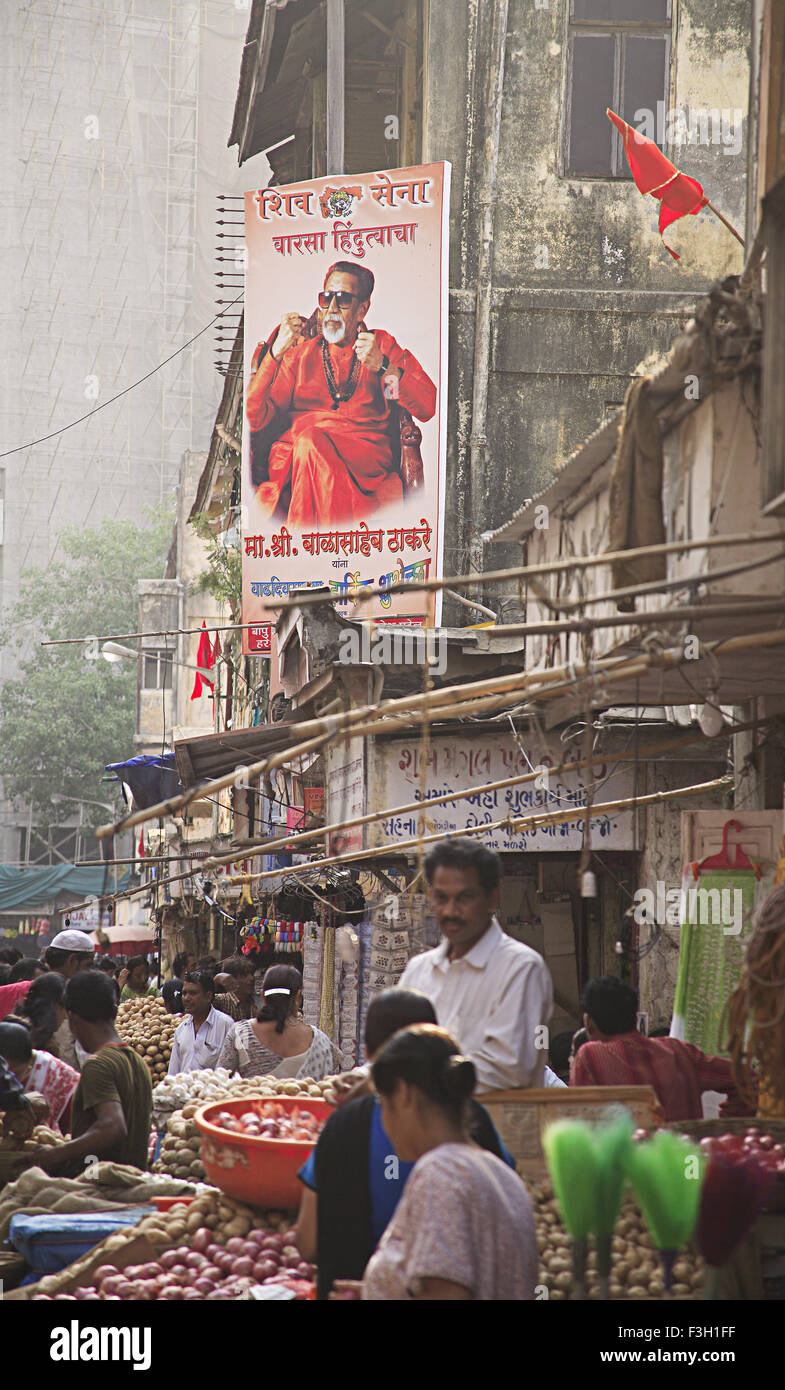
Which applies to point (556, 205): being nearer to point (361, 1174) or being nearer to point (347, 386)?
point (347, 386)

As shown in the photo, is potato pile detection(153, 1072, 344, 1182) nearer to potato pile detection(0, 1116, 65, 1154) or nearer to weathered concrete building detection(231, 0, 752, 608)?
potato pile detection(0, 1116, 65, 1154)

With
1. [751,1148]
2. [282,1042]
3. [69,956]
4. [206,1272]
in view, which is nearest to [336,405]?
[69,956]

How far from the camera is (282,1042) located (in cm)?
872

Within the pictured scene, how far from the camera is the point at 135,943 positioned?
90.7 ft

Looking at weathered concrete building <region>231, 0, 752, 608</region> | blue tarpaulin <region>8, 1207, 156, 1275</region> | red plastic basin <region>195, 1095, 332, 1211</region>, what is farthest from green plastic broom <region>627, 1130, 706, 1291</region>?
weathered concrete building <region>231, 0, 752, 608</region>

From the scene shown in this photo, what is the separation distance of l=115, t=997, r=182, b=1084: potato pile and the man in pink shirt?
18.1 ft

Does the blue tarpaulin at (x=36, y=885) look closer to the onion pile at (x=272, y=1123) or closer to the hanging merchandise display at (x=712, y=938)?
the hanging merchandise display at (x=712, y=938)

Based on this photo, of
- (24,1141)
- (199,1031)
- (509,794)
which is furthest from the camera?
(199,1031)

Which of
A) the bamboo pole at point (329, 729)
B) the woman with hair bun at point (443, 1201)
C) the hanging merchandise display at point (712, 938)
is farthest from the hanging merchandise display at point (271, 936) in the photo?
the woman with hair bun at point (443, 1201)

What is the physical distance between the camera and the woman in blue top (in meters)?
3.84

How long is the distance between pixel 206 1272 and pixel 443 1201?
2.25 metres

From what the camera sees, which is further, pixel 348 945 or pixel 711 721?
pixel 348 945
